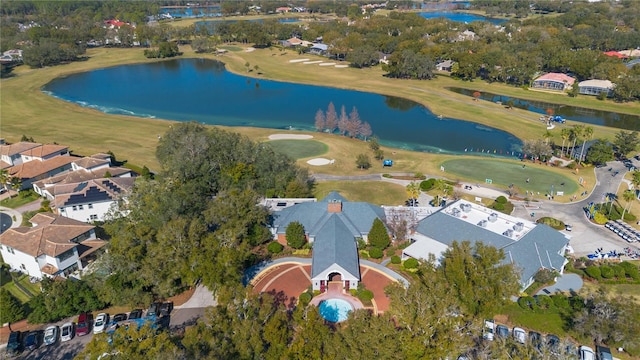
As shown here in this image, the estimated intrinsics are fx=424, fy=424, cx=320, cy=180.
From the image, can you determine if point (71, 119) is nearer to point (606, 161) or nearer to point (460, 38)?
point (606, 161)

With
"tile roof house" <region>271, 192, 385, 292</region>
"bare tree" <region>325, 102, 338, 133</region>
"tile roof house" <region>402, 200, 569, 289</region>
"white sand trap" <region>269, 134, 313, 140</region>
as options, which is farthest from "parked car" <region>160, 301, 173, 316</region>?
"bare tree" <region>325, 102, 338, 133</region>

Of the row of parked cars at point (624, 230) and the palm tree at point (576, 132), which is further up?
the palm tree at point (576, 132)

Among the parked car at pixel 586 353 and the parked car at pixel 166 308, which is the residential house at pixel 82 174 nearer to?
the parked car at pixel 166 308

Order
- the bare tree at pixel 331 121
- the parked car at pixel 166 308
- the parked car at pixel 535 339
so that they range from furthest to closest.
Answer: the bare tree at pixel 331 121, the parked car at pixel 166 308, the parked car at pixel 535 339

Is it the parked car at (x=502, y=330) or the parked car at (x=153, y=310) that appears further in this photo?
the parked car at (x=153, y=310)

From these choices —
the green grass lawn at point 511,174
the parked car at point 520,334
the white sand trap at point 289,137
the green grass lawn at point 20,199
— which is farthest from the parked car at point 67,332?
the green grass lawn at point 511,174

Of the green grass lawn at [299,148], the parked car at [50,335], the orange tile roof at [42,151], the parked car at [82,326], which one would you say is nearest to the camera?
the parked car at [50,335]
